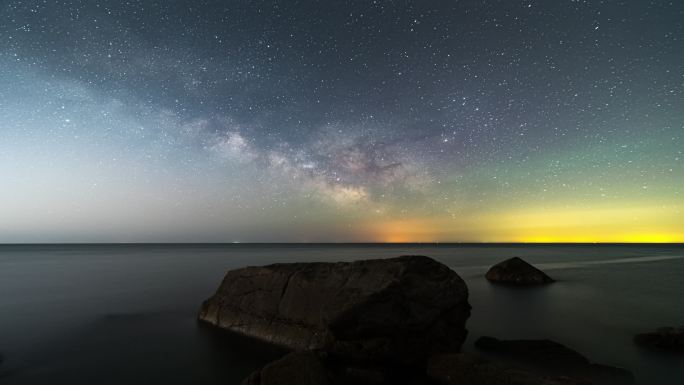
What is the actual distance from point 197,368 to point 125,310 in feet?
38.3

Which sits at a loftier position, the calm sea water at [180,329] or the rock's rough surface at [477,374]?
the rock's rough surface at [477,374]

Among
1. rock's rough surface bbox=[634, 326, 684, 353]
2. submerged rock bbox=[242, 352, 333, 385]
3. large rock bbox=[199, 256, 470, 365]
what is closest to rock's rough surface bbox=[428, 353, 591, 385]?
large rock bbox=[199, 256, 470, 365]

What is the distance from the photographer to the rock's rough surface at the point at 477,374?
713 centimetres

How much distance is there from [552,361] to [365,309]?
18.6 feet

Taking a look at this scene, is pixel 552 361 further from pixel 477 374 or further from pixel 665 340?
pixel 665 340

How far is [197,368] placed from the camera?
10.5m

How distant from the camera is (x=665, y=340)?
12.4m

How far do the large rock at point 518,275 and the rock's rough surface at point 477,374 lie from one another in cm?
2326

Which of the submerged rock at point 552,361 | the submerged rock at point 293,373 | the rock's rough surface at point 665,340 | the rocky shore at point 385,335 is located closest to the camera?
the submerged rock at point 293,373

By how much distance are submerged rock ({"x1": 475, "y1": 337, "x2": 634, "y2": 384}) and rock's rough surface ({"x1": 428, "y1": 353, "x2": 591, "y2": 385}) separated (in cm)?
251

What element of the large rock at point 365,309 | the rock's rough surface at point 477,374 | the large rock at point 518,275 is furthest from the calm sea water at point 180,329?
the rock's rough surface at point 477,374

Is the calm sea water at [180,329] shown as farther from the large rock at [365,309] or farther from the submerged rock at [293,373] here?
the submerged rock at [293,373]

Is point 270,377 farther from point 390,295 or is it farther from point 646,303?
point 646,303

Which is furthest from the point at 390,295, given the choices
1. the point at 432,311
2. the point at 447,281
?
the point at 447,281
